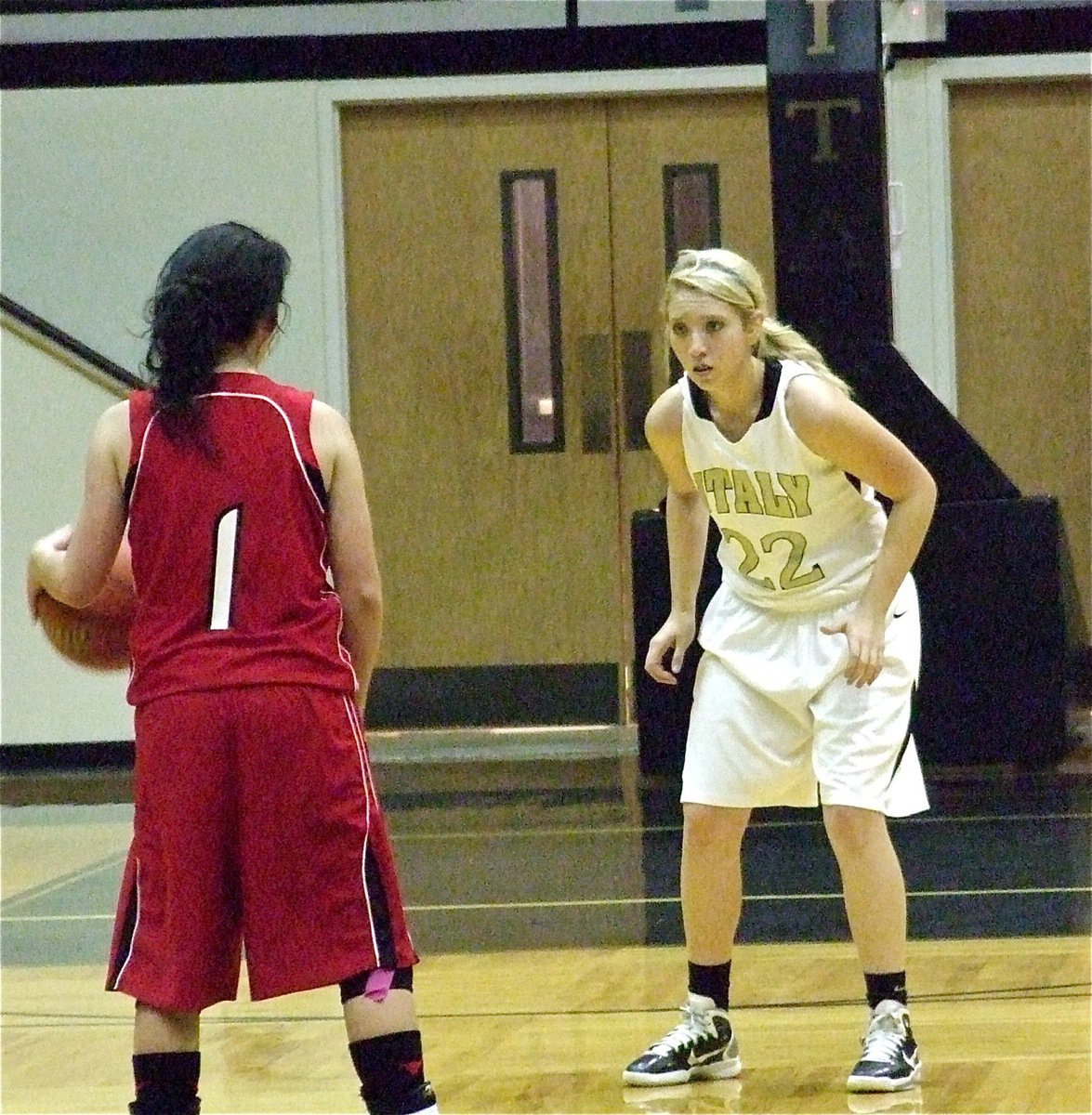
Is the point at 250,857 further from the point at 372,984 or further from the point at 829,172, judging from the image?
the point at 829,172

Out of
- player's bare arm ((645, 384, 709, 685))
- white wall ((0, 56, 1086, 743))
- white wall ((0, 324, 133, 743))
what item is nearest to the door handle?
white wall ((0, 56, 1086, 743))

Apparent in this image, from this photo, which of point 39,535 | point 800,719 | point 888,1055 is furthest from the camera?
point 39,535

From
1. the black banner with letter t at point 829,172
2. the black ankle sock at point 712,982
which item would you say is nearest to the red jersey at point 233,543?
the black ankle sock at point 712,982

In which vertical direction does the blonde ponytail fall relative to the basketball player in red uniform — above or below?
above

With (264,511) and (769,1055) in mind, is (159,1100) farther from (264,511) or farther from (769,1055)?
(769,1055)

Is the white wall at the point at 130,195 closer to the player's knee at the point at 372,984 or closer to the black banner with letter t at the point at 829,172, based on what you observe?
the black banner with letter t at the point at 829,172

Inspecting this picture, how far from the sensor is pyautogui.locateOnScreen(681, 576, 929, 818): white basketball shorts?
340 cm

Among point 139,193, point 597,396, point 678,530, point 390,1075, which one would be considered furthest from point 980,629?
point 390,1075

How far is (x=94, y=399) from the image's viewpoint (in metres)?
8.32

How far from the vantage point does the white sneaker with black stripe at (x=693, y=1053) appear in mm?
3443

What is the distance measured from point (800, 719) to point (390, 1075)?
111 cm

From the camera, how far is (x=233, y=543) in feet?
8.57

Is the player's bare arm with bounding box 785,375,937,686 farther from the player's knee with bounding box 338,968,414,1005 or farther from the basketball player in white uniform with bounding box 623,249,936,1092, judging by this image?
the player's knee with bounding box 338,968,414,1005

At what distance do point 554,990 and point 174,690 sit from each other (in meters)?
1.80
